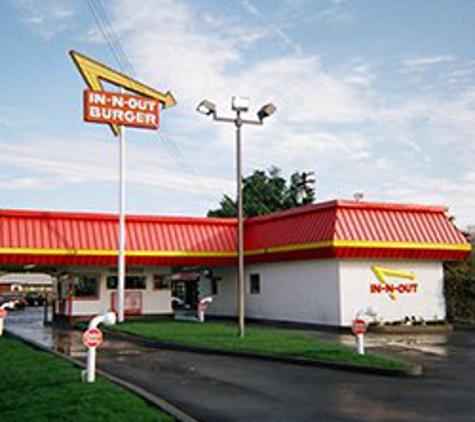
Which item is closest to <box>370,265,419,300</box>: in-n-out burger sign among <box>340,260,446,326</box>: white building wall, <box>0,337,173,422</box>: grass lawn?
<box>340,260,446,326</box>: white building wall

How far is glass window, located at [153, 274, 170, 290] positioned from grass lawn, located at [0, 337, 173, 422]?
19.7m

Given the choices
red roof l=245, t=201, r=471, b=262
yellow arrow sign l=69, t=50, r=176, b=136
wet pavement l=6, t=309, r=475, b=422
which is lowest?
wet pavement l=6, t=309, r=475, b=422

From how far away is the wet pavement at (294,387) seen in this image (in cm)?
891

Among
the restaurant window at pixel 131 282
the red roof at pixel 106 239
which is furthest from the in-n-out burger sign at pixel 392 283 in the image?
the restaurant window at pixel 131 282

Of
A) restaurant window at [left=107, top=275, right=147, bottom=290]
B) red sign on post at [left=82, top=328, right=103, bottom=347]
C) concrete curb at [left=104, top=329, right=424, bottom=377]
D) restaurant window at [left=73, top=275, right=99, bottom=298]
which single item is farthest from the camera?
restaurant window at [left=107, top=275, right=147, bottom=290]

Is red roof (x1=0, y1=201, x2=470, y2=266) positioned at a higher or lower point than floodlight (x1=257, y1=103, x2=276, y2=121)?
lower

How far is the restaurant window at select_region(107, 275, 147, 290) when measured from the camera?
102 ft

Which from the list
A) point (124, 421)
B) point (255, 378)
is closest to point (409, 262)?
point (255, 378)

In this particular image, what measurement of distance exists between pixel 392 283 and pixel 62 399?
743 inches

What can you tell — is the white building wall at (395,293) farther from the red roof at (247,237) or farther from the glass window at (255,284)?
the glass window at (255,284)

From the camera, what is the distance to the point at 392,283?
25.3 meters

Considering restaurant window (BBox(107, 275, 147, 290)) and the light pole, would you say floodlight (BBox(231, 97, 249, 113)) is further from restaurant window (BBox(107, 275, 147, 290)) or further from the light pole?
restaurant window (BBox(107, 275, 147, 290))

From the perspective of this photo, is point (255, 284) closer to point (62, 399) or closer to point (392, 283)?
point (392, 283)

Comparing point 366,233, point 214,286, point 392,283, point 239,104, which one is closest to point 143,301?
point 214,286
